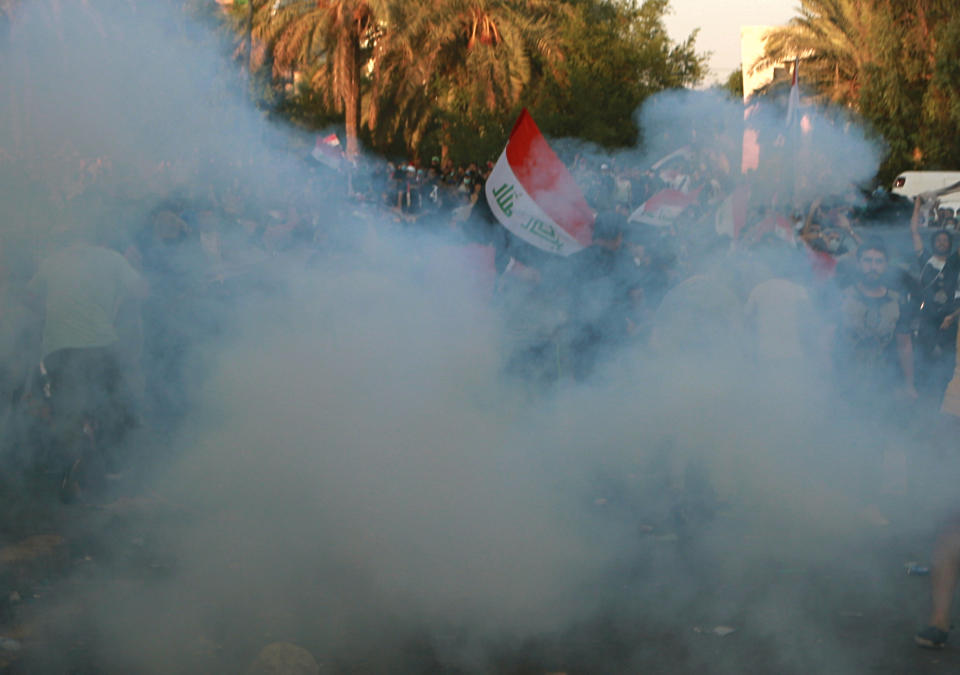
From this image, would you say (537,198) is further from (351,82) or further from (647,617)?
(351,82)

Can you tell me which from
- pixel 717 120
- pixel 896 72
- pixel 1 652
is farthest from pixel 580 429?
pixel 896 72

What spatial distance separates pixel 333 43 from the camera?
66.6 ft

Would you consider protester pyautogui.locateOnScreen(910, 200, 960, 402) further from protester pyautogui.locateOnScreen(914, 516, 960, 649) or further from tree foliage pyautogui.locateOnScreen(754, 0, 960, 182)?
tree foliage pyautogui.locateOnScreen(754, 0, 960, 182)

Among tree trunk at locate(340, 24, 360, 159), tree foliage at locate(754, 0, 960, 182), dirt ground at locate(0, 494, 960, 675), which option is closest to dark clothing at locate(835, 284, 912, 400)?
dirt ground at locate(0, 494, 960, 675)

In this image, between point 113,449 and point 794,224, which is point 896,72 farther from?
point 113,449

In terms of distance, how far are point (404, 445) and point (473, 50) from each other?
60.5 ft

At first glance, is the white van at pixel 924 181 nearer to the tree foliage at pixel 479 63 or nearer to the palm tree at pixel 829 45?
→ the tree foliage at pixel 479 63

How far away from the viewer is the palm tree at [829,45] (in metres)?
27.4

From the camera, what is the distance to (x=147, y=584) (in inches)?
169

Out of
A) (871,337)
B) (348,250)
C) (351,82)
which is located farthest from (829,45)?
(348,250)

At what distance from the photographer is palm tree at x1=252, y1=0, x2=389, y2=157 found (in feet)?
60.0

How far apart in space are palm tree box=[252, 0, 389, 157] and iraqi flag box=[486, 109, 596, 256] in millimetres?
11000

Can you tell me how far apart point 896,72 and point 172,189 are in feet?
76.8

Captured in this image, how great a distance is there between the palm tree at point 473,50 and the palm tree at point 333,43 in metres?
0.69
